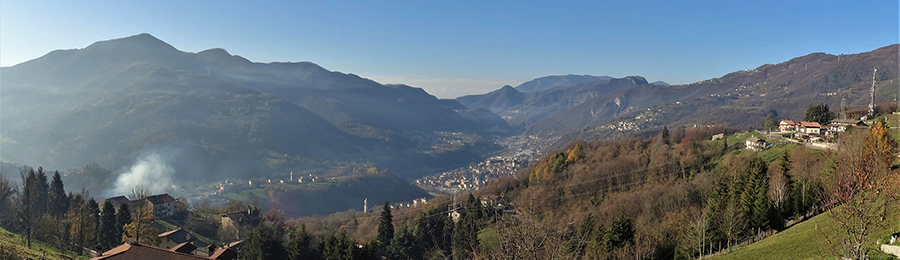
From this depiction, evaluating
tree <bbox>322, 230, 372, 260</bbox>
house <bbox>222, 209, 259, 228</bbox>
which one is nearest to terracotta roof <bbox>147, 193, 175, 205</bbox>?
house <bbox>222, 209, 259, 228</bbox>

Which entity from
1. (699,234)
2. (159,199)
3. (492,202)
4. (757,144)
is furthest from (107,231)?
(757,144)

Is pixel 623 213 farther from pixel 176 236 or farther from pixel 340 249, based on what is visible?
pixel 176 236

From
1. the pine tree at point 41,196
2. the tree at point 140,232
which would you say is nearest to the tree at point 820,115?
the tree at point 140,232

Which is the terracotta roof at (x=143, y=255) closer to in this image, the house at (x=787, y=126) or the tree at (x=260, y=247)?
the tree at (x=260, y=247)

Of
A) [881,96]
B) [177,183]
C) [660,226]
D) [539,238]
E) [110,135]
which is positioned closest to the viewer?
[539,238]

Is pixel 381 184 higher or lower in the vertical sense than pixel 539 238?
lower

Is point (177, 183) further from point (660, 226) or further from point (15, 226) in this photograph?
point (660, 226)

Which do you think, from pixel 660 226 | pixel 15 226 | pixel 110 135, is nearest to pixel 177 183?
pixel 110 135
